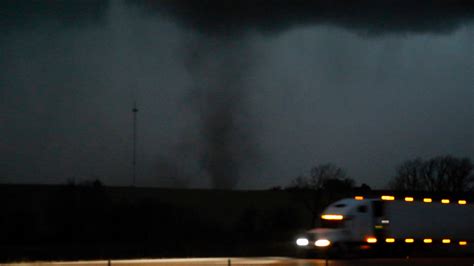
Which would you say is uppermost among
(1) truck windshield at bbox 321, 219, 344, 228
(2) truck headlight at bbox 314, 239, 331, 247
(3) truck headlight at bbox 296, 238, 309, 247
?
(1) truck windshield at bbox 321, 219, 344, 228

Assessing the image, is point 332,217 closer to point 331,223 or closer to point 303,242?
point 331,223

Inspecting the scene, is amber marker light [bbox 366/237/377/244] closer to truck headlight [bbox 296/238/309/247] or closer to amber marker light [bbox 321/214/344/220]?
amber marker light [bbox 321/214/344/220]

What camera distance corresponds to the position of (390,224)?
4303 cm

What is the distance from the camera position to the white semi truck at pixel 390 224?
41219 millimetres

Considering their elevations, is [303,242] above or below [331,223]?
below

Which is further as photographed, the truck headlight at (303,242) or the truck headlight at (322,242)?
the truck headlight at (303,242)

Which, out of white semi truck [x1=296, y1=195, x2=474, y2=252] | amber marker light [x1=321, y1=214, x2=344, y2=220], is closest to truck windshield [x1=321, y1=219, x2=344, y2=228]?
white semi truck [x1=296, y1=195, x2=474, y2=252]

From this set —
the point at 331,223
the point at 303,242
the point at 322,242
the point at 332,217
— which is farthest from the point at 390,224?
the point at 303,242

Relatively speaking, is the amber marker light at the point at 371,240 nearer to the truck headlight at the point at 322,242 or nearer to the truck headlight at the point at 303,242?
the truck headlight at the point at 322,242

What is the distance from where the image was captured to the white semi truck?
41.2 meters

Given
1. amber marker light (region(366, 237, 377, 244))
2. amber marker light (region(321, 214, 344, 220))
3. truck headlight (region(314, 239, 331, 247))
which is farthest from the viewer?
amber marker light (region(366, 237, 377, 244))

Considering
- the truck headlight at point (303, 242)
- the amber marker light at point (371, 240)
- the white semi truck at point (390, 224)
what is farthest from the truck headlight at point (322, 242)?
the amber marker light at point (371, 240)

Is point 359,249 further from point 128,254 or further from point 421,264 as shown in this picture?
point 128,254

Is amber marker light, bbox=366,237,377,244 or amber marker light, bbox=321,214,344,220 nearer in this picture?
amber marker light, bbox=321,214,344,220
